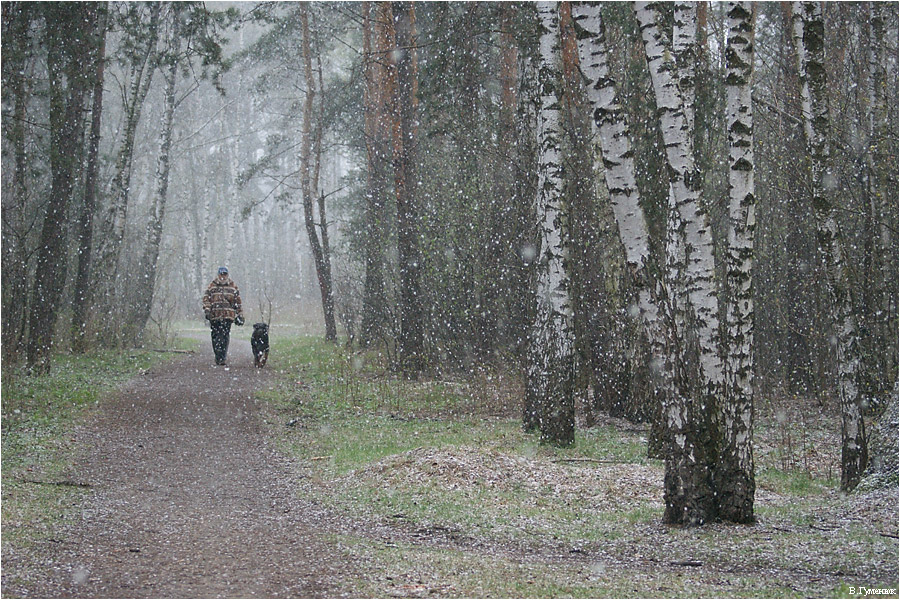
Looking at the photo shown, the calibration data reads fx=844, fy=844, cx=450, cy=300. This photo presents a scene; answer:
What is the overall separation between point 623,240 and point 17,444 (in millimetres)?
7559

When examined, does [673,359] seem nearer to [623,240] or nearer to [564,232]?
[623,240]

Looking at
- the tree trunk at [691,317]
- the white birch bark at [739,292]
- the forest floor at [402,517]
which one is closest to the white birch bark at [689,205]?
the tree trunk at [691,317]

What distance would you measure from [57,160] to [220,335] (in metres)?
5.09

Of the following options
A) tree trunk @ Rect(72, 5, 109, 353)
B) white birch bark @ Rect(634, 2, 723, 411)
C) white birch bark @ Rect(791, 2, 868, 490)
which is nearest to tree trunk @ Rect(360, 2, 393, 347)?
tree trunk @ Rect(72, 5, 109, 353)

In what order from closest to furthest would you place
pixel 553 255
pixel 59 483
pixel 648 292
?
1. pixel 648 292
2. pixel 59 483
3. pixel 553 255

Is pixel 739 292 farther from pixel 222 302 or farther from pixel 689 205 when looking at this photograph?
pixel 222 302

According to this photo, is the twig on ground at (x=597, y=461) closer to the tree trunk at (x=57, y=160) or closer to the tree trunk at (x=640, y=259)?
the tree trunk at (x=640, y=259)

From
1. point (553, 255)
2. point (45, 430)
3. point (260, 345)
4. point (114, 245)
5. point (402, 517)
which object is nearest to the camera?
point (402, 517)

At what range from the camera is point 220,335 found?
18844 mm

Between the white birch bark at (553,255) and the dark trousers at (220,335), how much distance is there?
1021cm

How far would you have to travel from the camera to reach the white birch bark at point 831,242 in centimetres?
795

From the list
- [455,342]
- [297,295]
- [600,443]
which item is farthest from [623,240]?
[297,295]

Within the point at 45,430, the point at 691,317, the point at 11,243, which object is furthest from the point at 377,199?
the point at 691,317

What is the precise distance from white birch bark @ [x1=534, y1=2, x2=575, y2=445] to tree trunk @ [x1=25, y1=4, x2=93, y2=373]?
30.4 ft
